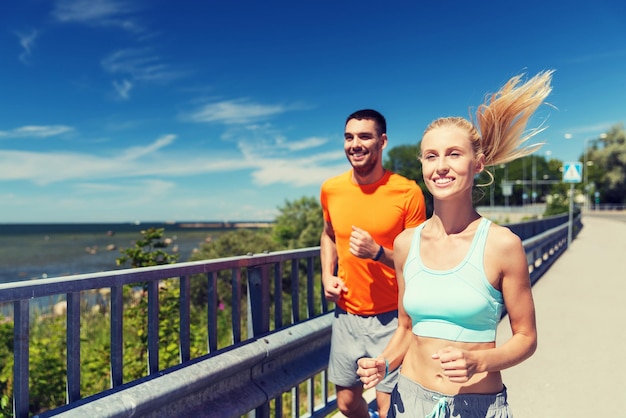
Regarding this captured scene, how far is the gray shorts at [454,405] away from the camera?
80.1 inches

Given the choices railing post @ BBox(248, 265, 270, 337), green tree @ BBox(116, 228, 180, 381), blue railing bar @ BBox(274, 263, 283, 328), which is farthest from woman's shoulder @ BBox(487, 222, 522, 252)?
green tree @ BBox(116, 228, 180, 381)

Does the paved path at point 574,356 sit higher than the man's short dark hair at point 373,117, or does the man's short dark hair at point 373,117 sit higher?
the man's short dark hair at point 373,117

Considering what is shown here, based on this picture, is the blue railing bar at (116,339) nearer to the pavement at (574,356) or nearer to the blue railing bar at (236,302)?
the blue railing bar at (236,302)

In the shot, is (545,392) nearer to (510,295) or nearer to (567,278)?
(510,295)

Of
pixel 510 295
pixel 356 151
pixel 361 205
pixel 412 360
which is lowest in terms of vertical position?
pixel 412 360

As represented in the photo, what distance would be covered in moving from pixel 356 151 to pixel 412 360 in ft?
5.16

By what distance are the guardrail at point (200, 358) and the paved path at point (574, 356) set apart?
6.68 ft

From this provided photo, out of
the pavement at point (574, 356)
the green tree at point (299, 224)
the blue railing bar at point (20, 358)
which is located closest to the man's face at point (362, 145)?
the blue railing bar at point (20, 358)

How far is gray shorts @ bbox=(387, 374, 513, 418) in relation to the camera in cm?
204

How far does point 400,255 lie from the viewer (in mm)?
2301

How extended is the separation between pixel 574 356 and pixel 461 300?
5175mm

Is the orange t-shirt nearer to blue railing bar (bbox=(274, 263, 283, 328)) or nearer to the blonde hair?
blue railing bar (bbox=(274, 263, 283, 328))

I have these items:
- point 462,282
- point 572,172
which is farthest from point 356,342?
point 572,172

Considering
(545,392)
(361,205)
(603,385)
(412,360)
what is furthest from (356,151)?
(603,385)
